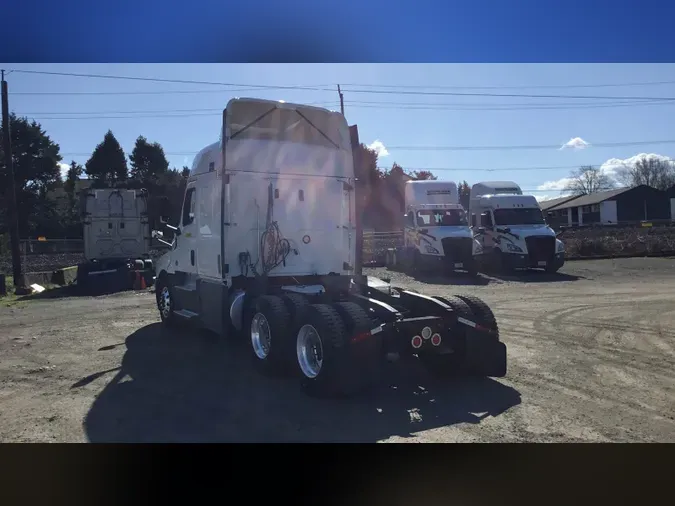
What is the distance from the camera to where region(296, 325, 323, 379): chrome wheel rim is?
6574mm

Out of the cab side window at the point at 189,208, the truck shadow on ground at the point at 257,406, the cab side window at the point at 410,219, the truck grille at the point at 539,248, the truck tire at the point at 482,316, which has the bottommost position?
the truck shadow on ground at the point at 257,406

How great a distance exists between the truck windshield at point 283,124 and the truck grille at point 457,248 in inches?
528

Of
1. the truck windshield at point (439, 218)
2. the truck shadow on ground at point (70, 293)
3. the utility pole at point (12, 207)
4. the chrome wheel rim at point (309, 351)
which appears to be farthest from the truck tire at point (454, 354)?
the utility pole at point (12, 207)

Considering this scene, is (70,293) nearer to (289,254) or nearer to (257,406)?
(289,254)

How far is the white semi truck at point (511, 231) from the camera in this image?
22.0 metres

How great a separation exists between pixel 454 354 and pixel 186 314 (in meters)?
5.09

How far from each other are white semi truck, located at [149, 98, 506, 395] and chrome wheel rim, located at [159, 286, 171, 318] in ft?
3.34

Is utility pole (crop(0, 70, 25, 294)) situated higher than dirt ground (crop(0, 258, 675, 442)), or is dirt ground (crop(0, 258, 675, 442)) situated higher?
utility pole (crop(0, 70, 25, 294))

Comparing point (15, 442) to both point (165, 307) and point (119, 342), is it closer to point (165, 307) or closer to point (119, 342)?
point (119, 342)

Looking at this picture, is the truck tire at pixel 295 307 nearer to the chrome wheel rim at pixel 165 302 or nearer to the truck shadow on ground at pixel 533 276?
the chrome wheel rim at pixel 165 302

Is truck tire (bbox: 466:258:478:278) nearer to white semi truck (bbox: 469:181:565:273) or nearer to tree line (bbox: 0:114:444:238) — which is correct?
white semi truck (bbox: 469:181:565:273)

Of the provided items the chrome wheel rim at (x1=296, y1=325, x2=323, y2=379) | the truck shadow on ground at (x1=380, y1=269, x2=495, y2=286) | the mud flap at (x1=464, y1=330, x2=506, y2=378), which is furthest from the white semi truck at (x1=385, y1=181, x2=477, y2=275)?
the chrome wheel rim at (x1=296, y1=325, x2=323, y2=379)

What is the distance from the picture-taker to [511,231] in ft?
73.8

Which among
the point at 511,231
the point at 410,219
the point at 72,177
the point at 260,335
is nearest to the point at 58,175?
the point at 72,177
